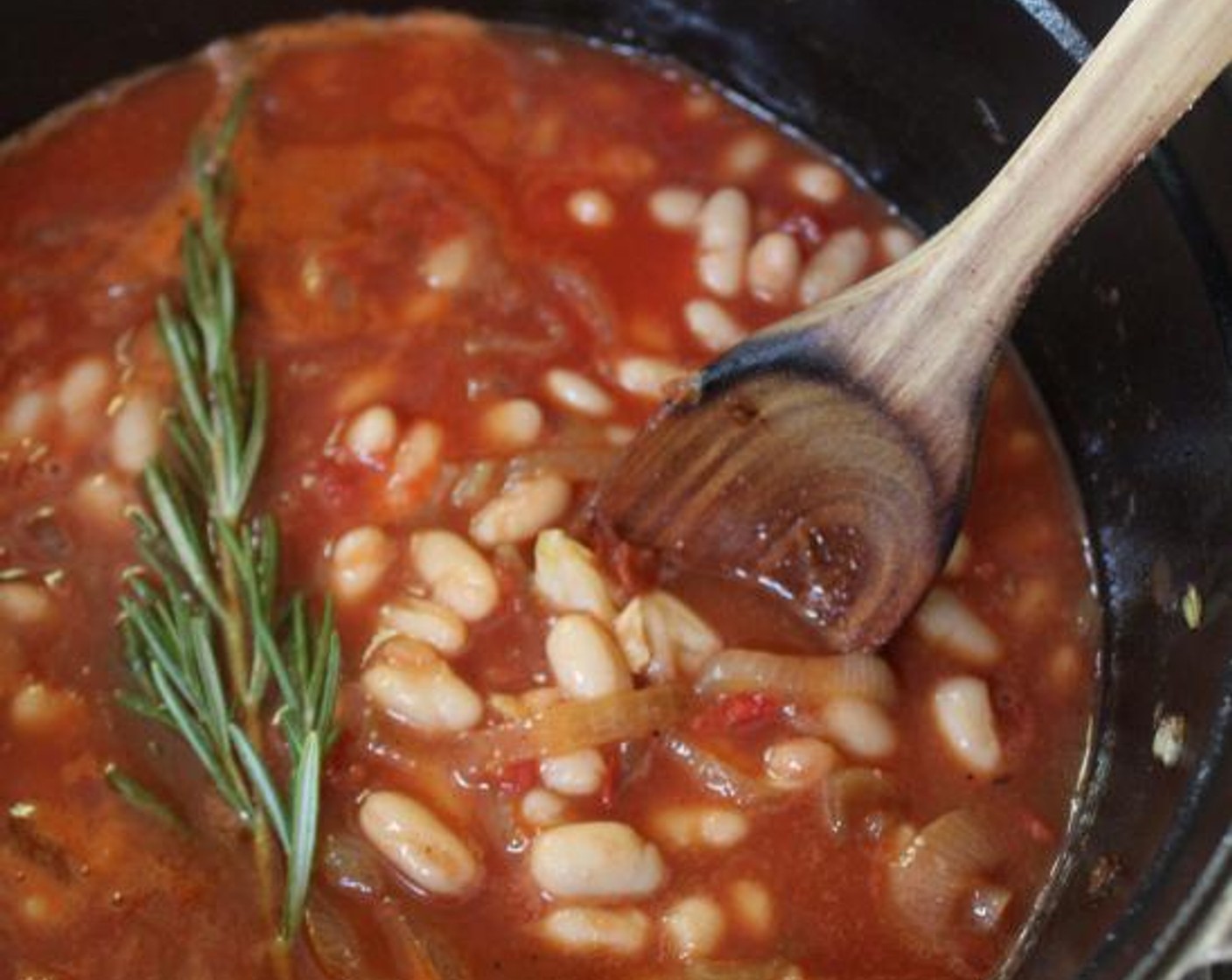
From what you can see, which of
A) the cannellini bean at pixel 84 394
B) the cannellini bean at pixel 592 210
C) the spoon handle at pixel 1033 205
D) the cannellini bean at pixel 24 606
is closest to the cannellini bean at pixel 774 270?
the cannellini bean at pixel 592 210

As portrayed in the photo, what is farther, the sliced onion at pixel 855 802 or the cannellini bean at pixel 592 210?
the cannellini bean at pixel 592 210

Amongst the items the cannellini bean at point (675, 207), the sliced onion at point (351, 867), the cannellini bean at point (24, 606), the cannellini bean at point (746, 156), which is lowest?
the cannellini bean at point (24, 606)

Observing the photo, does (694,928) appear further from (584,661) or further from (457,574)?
(457,574)

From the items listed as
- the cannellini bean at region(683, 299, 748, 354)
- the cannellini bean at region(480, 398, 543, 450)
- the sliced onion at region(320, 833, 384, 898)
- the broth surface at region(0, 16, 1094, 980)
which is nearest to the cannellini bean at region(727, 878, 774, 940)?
the broth surface at region(0, 16, 1094, 980)

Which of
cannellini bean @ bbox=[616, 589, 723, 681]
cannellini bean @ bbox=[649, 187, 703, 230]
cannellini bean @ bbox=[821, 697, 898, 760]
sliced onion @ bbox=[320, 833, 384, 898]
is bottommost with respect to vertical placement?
sliced onion @ bbox=[320, 833, 384, 898]

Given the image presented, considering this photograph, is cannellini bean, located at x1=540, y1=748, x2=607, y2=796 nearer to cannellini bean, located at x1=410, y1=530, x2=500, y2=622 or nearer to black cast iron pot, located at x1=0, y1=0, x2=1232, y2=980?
cannellini bean, located at x1=410, y1=530, x2=500, y2=622

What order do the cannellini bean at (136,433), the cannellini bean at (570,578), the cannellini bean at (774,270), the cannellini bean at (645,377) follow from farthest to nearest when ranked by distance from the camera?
the cannellini bean at (774,270) < the cannellini bean at (645,377) < the cannellini bean at (136,433) < the cannellini bean at (570,578)

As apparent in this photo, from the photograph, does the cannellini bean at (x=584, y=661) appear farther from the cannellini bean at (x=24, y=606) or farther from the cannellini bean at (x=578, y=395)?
the cannellini bean at (x=24, y=606)
